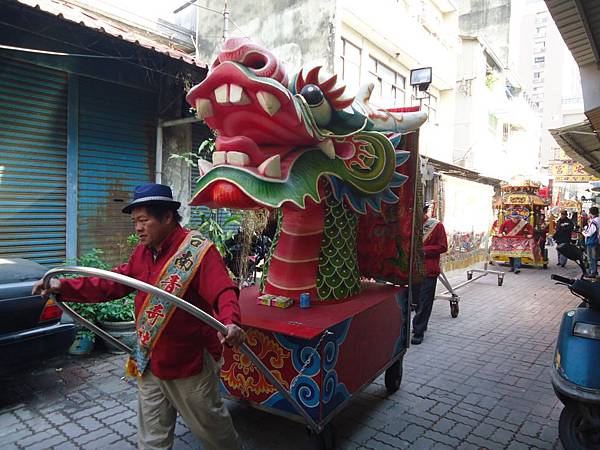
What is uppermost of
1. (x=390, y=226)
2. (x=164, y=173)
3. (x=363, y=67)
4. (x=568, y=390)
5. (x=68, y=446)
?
(x=363, y=67)

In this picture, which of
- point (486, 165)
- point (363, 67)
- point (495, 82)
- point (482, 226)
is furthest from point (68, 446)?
point (495, 82)

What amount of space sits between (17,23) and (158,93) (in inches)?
80.1

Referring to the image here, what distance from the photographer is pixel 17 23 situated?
16.4 feet

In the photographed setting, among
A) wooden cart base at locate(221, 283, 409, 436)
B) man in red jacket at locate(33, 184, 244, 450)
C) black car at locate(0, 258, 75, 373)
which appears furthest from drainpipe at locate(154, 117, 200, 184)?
man in red jacket at locate(33, 184, 244, 450)

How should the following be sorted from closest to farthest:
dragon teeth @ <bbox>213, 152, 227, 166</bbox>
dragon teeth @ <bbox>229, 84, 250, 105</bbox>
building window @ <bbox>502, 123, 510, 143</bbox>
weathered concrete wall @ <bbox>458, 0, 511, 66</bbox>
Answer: dragon teeth @ <bbox>229, 84, 250, 105</bbox> → dragon teeth @ <bbox>213, 152, 227, 166</bbox> → weathered concrete wall @ <bbox>458, 0, 511, 66</bbox> → building window @ <bbox>502, 123, 510, 143</bbox>

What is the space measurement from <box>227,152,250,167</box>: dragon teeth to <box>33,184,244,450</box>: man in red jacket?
42cm

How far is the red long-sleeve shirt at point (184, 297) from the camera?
2.24 m

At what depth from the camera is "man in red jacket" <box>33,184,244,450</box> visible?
225 centimetres

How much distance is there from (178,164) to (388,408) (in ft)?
16.9

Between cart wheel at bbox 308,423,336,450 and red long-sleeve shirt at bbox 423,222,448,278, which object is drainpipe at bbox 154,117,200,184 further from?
cart wheel at bbox 308,423,336,450

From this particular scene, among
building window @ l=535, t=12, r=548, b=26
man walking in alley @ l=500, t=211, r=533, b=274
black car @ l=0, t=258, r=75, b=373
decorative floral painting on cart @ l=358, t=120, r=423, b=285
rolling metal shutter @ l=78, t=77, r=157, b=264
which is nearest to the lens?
black car @ l=0, t=258, r=75, b=373

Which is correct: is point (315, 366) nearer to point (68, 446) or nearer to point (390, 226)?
point (390, 226)

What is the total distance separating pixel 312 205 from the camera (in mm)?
3168

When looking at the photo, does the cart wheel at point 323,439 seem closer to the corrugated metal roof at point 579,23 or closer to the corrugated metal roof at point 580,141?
the corrugated metal roof at point 579,23
